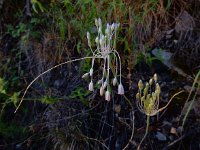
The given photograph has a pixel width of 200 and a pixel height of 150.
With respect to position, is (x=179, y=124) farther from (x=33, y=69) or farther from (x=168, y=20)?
(x=33, y=69)

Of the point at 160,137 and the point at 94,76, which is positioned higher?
the point at 94,76

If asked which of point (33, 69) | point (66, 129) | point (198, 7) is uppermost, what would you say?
point (198, 7)

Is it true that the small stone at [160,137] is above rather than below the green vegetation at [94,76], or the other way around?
below

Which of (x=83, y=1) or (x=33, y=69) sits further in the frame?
(x=33, y=69)

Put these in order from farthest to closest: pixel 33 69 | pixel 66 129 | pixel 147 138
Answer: pixel 33 69
pixel 66 129
pixel 147 138

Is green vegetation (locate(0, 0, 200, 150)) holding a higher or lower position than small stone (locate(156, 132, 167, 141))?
higher

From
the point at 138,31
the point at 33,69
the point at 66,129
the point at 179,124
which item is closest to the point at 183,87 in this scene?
the point at 179,124

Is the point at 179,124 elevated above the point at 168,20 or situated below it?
below

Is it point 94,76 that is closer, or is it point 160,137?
point 160,137

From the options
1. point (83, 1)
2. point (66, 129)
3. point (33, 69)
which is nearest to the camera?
point (66, 129)
